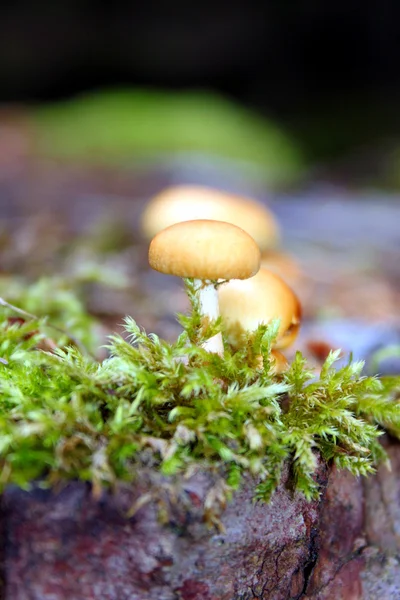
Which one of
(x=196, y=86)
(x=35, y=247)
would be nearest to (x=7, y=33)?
(x=196, y=86)

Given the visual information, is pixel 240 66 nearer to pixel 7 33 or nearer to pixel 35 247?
pixel 7 33

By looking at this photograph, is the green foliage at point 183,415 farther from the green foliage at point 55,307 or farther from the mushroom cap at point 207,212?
the mushroom cap at point 207,212

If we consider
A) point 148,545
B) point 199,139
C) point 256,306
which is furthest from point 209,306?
point 199,139


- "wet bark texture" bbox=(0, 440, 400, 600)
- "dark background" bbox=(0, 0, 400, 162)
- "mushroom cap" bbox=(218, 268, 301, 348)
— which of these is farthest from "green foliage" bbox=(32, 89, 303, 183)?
"wet bark texture" bbox=(0, 440, 400, 600)

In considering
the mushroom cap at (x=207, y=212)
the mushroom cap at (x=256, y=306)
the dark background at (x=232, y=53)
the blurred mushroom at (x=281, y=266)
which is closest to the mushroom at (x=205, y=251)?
the mushroom cap at (x=256, y=306)

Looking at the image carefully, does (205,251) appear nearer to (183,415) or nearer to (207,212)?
(183,415)

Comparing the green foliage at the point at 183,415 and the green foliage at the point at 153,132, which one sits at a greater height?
the green foliage at the point at 153,132

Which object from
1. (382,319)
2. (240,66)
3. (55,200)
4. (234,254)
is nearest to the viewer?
(234,254)
